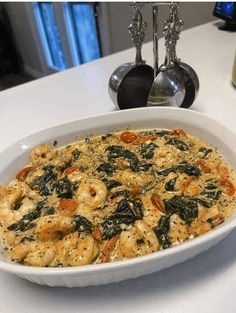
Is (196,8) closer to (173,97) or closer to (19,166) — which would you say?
(173,97)

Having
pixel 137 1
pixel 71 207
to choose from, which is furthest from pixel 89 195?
pixel 137 1

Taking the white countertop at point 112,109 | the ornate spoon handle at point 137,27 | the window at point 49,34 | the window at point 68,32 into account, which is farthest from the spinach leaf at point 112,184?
the window at point 49,34

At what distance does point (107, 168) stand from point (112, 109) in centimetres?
46

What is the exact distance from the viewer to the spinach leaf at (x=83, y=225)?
2.19 feet

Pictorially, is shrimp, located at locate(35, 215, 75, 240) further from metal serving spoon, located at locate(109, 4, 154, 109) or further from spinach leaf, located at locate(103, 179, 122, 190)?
metal serving spoon, located at locate(109, 4, 154, 109)

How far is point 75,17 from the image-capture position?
3475 millimetres

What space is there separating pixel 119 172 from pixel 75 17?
3.02 meters

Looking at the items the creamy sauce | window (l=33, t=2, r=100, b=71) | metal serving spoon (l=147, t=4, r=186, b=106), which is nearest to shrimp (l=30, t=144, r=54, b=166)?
the creamy sauce

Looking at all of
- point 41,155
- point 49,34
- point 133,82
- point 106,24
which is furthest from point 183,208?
point 49,34

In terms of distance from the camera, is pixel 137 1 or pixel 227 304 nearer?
pixel 227 304

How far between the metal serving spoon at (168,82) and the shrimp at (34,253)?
0.54m

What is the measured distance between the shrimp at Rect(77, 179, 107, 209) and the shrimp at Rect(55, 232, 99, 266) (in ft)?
0.30

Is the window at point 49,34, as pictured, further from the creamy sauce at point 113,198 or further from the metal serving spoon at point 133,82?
the creamy sauce at point 113,198

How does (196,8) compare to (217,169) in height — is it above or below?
below
